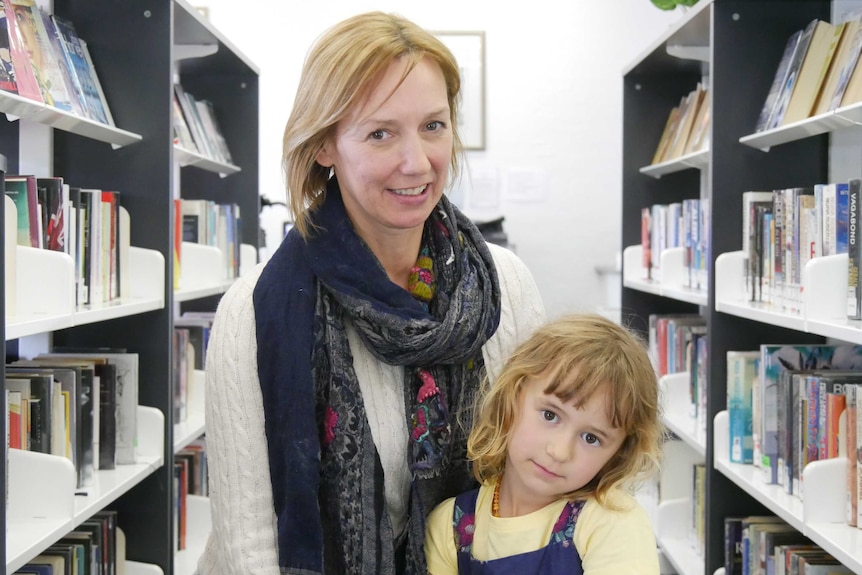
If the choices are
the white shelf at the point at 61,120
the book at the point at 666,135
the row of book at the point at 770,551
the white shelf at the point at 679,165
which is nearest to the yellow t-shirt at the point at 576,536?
the row of book at the point at 770,551

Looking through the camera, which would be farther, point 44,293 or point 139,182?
point 139,182

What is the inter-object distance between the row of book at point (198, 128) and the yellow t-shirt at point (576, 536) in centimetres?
184

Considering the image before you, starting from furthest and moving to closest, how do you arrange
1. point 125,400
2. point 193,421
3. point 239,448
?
point 193,421
point 125,400
point 239,448

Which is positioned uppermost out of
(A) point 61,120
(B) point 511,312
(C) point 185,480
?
(A) point 61,120

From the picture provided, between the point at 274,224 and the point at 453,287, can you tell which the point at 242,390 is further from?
the point at 274,224

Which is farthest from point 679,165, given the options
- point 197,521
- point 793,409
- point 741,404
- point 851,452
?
point 197,521

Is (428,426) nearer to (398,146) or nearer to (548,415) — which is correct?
(548,415)

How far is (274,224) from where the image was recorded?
215 inches

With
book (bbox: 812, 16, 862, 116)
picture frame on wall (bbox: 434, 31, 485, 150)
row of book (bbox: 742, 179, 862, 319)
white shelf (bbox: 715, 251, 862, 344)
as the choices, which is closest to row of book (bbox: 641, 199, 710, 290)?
row of book (bbox: 742, 179, 862, 319)

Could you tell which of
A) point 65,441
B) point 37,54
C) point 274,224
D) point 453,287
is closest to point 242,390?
point 453,287

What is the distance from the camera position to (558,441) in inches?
56.7

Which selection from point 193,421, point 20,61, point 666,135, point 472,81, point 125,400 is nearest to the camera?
point 20,61

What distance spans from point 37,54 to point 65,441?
90 centimetres

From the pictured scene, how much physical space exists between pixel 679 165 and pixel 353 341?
6.83 feet
